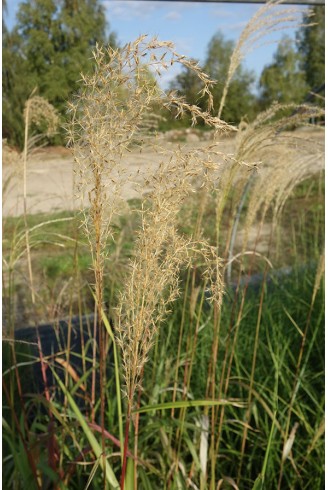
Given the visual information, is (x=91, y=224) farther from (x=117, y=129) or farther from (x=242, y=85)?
(x=242, y=85)

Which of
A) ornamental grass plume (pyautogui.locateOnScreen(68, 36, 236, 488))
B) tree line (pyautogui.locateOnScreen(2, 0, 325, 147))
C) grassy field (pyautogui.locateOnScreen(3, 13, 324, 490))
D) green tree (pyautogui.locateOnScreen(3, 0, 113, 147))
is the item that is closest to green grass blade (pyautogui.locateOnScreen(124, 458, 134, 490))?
grassy field (pyautogui.locateOnScreen(3, 13, 324, 490))

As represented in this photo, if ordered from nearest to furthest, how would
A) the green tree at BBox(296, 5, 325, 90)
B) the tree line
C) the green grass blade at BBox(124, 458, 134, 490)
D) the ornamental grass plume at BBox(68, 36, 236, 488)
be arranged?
the ornamental grass plume at BBox(68, 36, 236, 488) → the green grass blade at BBox(124, 458, 134, 490) → the tree line → the green tree at BBox(296, 5, 325, 90)

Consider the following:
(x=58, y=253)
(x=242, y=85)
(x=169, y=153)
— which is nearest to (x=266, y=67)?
(x=242, y=85)

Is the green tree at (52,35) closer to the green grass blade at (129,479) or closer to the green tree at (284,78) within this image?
the green tree at (284,78)

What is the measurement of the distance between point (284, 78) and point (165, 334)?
1318cm

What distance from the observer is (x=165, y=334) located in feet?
8.75

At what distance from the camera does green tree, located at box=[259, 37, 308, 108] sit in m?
14.5

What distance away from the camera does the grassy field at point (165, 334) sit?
790mm

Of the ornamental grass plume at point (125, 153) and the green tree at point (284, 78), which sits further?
the green tree at point (284, 78)

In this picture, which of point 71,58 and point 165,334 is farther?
point 71,58

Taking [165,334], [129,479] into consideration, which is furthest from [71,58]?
[129,479]

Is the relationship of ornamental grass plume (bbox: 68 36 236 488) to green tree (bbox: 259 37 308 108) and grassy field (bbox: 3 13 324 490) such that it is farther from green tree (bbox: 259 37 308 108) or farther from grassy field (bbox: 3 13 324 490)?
green tree (bbox: 259 37 308 108)

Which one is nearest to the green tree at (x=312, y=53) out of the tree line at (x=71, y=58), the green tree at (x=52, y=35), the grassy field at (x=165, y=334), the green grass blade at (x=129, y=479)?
the tree line at (x=71, y=58)

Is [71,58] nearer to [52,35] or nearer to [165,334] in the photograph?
[52,35]
